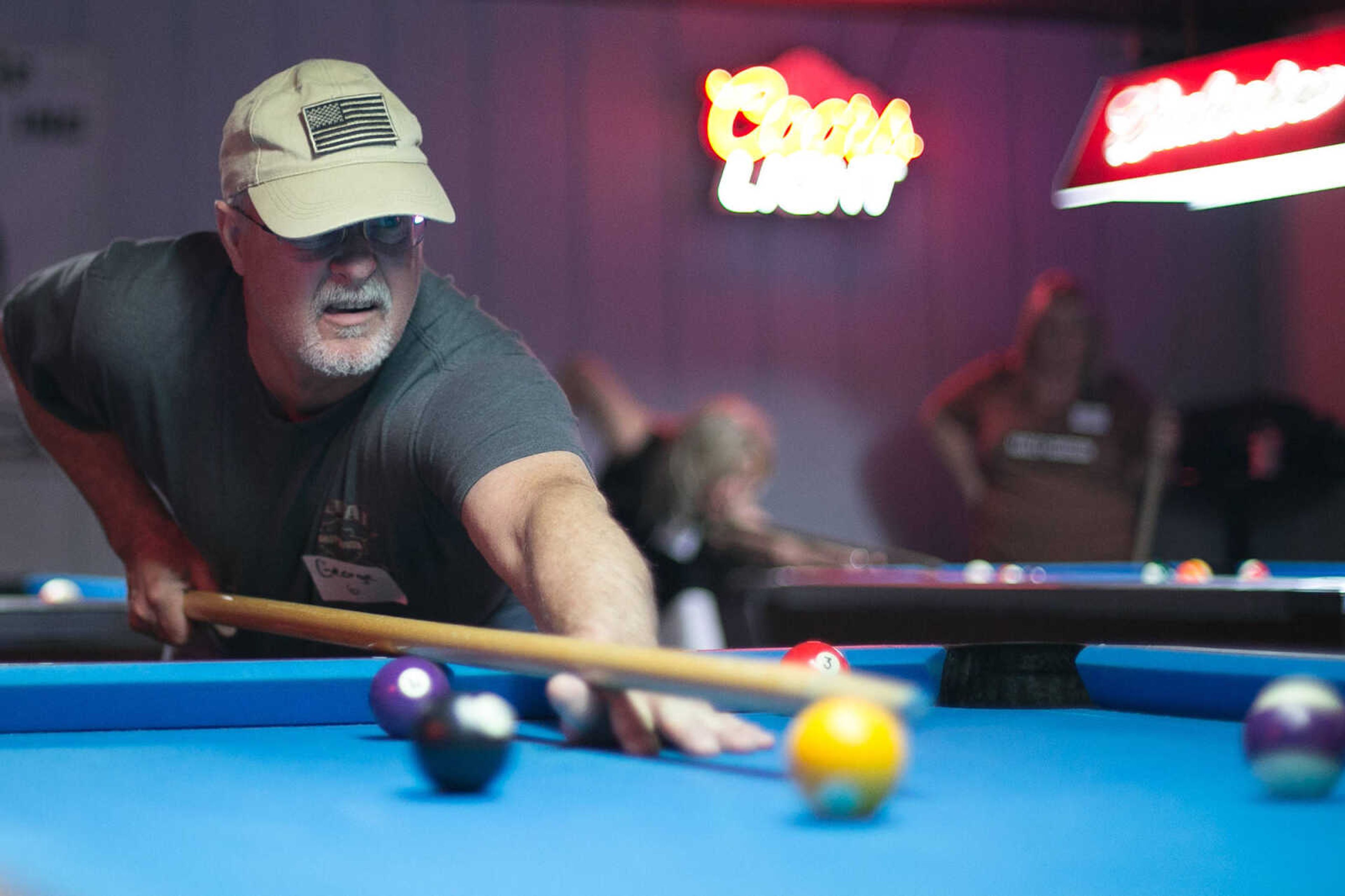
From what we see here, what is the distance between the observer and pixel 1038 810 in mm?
1015

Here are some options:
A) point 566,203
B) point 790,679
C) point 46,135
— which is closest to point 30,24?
point 46,135

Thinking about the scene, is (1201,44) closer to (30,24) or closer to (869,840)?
(30,24)

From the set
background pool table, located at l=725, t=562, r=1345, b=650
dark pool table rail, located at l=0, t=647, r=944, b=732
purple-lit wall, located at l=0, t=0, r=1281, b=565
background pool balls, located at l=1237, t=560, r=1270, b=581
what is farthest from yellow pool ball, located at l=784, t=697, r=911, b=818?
purple-lit wall, located at l=0, t=0, r=1281, b=565

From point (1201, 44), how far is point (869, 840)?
694 cm

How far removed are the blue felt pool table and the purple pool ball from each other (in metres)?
0.02

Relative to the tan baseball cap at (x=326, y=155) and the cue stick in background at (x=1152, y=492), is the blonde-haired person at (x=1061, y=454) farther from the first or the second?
the tan baseball cap at (x=326, y=155)

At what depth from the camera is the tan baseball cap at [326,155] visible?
6.07 ft

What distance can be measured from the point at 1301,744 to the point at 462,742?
0.59 metres

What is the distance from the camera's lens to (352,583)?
215 cm

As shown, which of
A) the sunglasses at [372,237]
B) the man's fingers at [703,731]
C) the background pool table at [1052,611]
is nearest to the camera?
the man's fingers at [703,731]

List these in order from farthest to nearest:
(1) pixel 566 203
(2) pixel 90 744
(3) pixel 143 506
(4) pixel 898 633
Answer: (1) pixel 566 203
(4) pixel 898 633
(3) pixel 143 506
(2) pixel 90 744

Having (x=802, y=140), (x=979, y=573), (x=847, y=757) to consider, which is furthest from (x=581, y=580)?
(x=802, y=140)

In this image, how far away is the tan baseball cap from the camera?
185cm

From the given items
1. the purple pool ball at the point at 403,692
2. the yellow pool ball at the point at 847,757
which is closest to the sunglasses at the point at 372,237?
the purple pool ball at the point at 403,692
